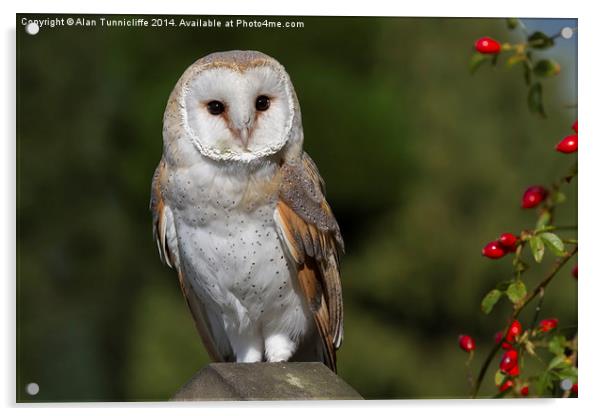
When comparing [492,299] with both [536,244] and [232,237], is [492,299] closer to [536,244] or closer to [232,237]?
[536,244]

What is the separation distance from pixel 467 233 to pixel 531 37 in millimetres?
2073

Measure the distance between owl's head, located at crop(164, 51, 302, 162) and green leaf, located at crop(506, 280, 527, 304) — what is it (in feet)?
2.83

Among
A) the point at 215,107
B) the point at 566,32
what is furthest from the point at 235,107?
the point at 566,32

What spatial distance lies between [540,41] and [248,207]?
100 cm

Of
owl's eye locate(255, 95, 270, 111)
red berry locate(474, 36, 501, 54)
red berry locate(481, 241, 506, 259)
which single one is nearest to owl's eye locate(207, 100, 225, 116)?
owl's eye locate(255, 95, 270, 111)

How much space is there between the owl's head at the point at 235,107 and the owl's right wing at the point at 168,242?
0.70ft

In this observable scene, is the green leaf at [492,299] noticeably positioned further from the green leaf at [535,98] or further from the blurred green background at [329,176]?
the blurred green background at [329,176]

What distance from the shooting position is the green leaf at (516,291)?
8.99 ft

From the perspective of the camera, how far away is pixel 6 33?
11.5 feet

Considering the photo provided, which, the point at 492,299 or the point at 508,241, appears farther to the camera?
the point at 508,241

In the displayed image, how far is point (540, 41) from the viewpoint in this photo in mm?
2787

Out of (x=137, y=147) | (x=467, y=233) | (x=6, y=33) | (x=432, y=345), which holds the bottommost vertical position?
(x=432, y=345)
